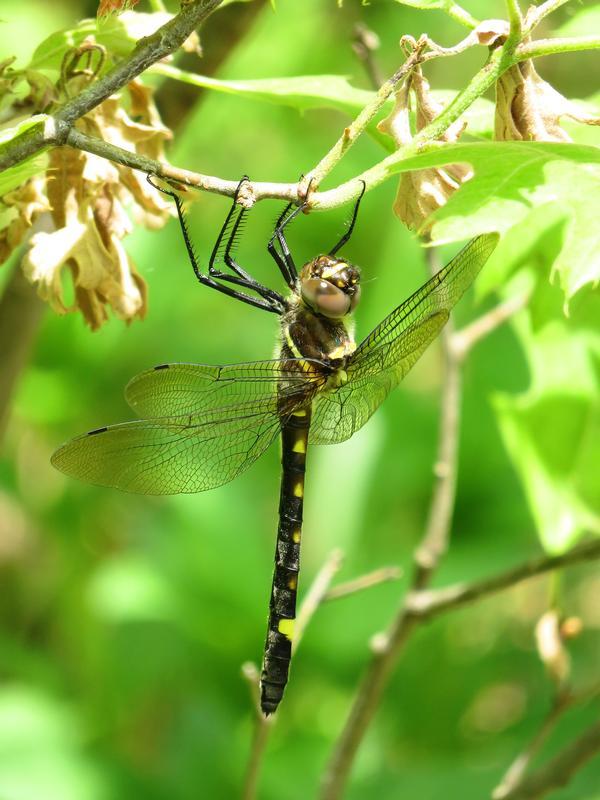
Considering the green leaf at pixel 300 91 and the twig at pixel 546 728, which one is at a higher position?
the green leaf at pixel 300 91

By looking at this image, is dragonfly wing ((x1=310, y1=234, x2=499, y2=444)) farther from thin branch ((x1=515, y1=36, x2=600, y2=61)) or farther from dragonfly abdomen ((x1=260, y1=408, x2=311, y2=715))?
thin branch ((x1=515, y1=36, x2=600, y2=61))

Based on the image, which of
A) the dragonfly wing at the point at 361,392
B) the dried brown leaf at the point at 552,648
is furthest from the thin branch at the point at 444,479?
the dried brown leaf at the point at 552,648

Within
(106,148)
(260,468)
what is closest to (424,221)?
(106,148)

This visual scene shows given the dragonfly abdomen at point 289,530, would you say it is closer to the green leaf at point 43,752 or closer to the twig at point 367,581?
the twig at point 367,581

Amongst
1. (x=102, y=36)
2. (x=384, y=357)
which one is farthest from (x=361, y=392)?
(x=102, y=36)

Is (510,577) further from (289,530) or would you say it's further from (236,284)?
(236,284)

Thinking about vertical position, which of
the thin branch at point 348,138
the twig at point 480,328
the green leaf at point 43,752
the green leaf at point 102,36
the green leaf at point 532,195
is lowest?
the green leaf at point 43,752
